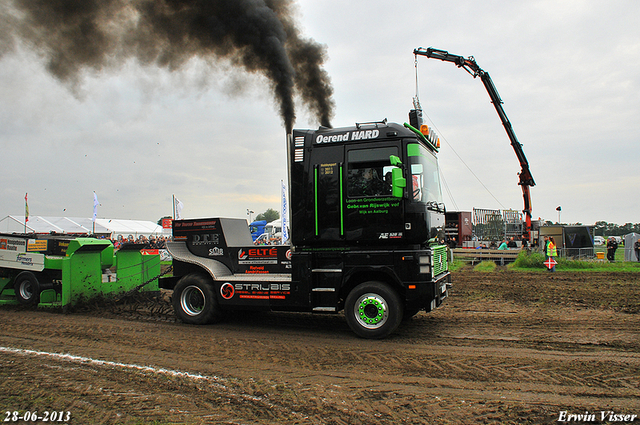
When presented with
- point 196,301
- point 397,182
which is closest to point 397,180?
point 397,182

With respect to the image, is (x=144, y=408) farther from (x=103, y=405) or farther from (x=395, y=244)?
(x=395, y=244)

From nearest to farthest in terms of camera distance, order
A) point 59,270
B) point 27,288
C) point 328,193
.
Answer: point 328,193 → point 59,270 → point 27,288

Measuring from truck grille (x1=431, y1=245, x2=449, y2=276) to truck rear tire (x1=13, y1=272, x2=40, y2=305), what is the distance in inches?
311

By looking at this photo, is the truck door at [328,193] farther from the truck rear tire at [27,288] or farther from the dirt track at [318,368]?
the truck rear tire at [27,288]

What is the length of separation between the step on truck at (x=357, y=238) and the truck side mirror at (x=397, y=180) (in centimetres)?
2

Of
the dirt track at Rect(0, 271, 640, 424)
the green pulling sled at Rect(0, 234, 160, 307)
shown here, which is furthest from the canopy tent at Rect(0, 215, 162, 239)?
the dirt track at Rect(0, 271, 640, 424)

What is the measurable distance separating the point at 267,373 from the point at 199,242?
3.53 m

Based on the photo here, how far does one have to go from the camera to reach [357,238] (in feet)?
20.2

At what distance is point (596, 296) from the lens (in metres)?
9.80

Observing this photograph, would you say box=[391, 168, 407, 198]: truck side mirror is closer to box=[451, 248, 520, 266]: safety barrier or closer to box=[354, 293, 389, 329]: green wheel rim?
box=[354, 293, 389, 329]: green wheel rim

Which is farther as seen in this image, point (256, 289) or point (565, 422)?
point (256, 289)

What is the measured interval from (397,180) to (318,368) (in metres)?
2.73

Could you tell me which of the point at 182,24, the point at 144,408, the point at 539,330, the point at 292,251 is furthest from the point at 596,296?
the point at 182,24

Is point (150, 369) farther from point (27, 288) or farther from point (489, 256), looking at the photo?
point (489, 256)
